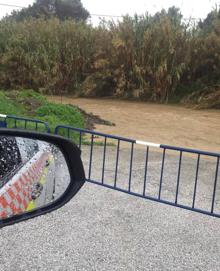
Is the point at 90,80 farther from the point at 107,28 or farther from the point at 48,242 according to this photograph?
the point at 48,242

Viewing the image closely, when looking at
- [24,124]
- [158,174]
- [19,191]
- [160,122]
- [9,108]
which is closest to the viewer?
[19,191]

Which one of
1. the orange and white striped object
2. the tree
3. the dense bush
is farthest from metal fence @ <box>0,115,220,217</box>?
the tree

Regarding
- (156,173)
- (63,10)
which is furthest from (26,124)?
(63,10)

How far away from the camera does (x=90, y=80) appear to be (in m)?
18.6

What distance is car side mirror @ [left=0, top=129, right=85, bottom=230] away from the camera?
4.08ft

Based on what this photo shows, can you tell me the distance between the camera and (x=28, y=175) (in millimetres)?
1331

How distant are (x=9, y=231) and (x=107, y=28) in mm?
16247

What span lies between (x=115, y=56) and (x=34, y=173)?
16.7m

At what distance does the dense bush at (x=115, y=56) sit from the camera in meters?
17.0

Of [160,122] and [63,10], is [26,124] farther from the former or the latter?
[63,10]

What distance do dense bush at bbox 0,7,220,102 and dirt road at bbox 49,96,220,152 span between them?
1.34 meters

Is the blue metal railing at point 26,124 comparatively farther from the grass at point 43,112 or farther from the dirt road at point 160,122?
the dirt road at point 160,122

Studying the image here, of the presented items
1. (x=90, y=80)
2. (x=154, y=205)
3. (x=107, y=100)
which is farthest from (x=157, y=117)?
(x=154, y=205)

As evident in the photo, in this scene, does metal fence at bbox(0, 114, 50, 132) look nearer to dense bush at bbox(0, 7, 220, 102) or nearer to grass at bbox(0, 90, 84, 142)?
grass at bbox(0, 90, 84, 142)
